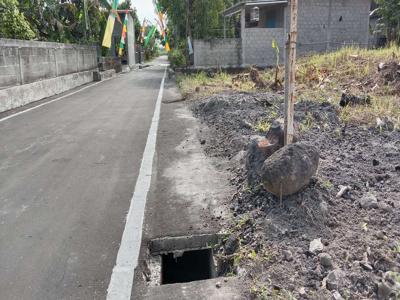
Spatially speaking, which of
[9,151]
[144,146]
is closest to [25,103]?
[9,151]

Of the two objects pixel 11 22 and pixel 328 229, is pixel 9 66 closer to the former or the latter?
pixel 11 22

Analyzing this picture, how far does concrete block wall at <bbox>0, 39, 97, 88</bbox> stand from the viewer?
Answer: 12016 millimetres

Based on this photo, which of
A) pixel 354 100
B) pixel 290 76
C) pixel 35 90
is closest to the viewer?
pixel 290 76

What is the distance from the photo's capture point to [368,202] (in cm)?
366

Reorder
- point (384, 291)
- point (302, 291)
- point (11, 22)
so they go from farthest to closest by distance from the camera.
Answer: point (11, 22) → point (302, 291) → point (384, 291)

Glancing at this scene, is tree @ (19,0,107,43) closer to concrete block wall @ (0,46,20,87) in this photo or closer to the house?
the house

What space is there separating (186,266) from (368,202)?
187 cm

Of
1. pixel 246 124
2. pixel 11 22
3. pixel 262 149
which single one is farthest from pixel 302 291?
pixel 11 22

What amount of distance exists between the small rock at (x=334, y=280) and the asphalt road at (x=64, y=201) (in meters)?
1.67

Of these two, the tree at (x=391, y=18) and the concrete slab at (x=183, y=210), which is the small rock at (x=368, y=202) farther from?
the tree at (x=391, y=18)

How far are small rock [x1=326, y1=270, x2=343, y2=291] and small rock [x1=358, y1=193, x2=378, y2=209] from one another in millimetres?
1063

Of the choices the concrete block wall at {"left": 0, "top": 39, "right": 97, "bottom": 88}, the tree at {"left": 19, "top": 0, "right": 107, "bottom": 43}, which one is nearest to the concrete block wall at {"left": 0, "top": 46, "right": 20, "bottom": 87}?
the concrete block wall at {"left": 0, "top": 39, "right": 97, "bottom": 88}

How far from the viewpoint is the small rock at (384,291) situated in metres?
2.50

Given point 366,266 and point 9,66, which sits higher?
point 9,66
